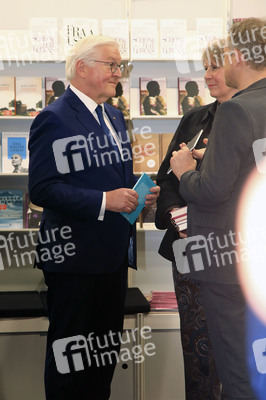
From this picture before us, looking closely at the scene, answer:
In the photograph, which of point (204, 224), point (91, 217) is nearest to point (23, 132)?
point (91, 217)

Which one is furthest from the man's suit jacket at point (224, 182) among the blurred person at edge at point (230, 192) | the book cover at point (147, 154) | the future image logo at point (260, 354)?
the book cover at point (147, 154)

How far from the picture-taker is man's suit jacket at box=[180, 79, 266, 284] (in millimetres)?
1709

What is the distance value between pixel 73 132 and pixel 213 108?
2.35 feet

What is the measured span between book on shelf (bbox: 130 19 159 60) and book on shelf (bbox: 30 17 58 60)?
0.58 meters

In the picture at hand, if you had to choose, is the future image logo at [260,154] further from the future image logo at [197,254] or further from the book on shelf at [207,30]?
the book on shelf at [207,30]

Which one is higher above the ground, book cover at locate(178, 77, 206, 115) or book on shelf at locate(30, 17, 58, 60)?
book on shelf at locate(30, 17, 58, 60)

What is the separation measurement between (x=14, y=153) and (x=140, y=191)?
179cm

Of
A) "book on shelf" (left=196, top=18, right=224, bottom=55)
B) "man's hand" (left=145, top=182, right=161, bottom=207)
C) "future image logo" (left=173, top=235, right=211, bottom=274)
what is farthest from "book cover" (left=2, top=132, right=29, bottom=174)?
"future image logo" (left=173, top=235, right=211, bottom=274)

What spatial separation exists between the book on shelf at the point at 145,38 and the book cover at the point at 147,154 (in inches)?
24.5

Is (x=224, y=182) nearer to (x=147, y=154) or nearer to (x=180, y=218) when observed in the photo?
(x=180, y=218)

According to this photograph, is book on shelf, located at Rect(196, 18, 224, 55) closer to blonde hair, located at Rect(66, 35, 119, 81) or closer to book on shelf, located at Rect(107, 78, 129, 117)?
book on shelf, located at Rect(107, 78, 129, 117)

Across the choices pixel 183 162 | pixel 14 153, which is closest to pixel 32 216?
pixel 14 153

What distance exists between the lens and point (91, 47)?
2414 millimetres

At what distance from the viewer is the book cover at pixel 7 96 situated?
154 inches
